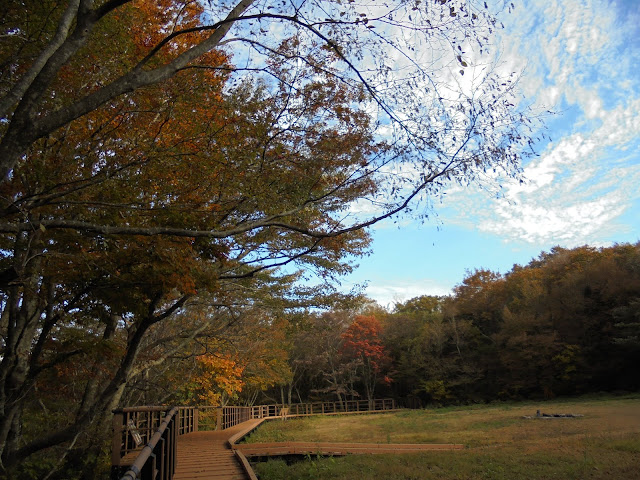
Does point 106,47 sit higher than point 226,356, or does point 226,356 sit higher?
point 106,47

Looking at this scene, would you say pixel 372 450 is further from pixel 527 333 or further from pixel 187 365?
pixel 527 333

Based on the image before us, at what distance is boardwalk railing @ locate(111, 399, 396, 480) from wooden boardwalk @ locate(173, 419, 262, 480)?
0.63 m

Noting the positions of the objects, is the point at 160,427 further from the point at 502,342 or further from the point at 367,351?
the point at 367,351

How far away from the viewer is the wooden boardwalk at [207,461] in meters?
6.79

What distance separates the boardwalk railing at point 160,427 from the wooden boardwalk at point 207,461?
2.07 feet

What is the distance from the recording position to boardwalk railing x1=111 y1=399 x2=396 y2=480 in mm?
3299

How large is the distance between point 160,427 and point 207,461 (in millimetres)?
4923

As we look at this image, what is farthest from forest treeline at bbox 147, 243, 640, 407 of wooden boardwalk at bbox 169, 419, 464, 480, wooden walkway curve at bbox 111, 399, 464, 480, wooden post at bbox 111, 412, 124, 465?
wooden post at bbox 111, 412, 124, 465

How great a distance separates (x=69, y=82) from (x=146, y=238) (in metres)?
2.19

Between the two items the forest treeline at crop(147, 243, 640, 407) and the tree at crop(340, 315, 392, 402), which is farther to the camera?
the tree at crop(340, 315, 392, 402)

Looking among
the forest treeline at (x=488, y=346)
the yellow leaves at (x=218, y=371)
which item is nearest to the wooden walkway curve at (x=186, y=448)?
the yellow leaves at (x=218, y=371)

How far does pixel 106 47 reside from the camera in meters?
5.03

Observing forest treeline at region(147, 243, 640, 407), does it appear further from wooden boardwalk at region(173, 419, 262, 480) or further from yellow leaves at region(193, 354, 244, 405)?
wooden boardwalk at region(173, 419, 262, 480)

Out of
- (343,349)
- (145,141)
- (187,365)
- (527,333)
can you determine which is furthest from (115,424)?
(343,349)
